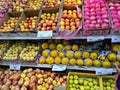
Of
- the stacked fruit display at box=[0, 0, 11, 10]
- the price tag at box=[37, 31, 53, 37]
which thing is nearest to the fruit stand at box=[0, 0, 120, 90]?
the price tag at box=[37, 31, 53, 37]

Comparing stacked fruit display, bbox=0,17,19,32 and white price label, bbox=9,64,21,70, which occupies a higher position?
stacked fruit display, bbox=0,17,19,32

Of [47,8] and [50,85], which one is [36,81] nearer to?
[50,85]

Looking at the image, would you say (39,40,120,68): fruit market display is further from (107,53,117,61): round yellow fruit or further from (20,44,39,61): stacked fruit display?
(20,44,39,61): stacked fruit display

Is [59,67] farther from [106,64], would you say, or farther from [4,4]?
[4,4]

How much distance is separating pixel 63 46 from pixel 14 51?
70cm

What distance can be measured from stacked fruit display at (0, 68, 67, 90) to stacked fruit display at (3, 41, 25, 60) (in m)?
0.20

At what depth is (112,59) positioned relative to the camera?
92.1 inches

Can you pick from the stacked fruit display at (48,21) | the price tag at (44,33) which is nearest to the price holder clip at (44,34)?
the price tag at (44,33)

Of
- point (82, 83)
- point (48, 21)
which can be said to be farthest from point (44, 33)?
point (82, 83)

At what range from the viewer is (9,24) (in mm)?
2715

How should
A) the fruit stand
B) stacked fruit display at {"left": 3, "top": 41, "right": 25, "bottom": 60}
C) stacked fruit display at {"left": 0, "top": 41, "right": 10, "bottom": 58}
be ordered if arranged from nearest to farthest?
1. the fruit stand
2. stacked fruit display at {"left": 3, "top": 41, "right": 25, "bottom": 60}
3. stacked fruit display at {"left": 0, "top": 41, "right": 10, "bottom": 58}

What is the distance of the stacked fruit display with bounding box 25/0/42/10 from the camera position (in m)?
2.79

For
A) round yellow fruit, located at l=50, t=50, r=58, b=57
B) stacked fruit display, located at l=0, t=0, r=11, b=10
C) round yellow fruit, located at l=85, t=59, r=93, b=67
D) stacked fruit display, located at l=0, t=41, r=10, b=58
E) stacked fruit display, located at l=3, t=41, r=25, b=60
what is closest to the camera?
round yellow fruit, located at l=85, t=59, r=93, b=67

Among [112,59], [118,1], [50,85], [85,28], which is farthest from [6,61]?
[118,1]
